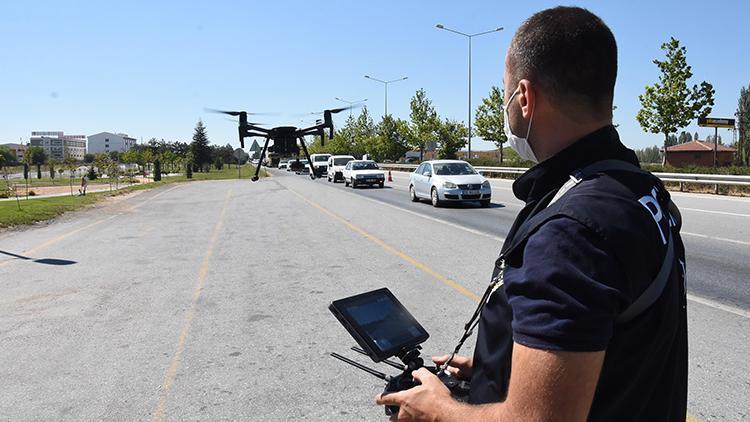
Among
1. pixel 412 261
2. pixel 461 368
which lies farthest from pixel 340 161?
pixel 461 368

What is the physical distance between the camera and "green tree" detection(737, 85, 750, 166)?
67075 mm

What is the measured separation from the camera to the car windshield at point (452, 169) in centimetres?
2006

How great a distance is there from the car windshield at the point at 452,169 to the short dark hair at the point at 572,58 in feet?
60.6

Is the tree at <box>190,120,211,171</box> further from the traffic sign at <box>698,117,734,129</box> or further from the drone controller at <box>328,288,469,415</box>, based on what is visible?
the drone controller at <box>328,288,469,415</box>

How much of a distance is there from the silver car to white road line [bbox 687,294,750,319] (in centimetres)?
1208

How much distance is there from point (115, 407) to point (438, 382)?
322 cm

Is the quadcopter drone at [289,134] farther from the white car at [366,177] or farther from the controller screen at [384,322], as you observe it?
the white car at [366,177]

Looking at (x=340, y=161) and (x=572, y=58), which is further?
(x=340, y=161)

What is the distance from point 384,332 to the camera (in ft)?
6.44

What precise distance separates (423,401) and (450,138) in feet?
201

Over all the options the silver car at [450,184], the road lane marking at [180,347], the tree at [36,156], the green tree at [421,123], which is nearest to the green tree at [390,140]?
the green tree at [421,123]

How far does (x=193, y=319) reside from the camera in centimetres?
614

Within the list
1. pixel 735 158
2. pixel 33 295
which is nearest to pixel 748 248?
pixel 33 295

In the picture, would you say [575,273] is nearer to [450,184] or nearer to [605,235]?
[605,235]
